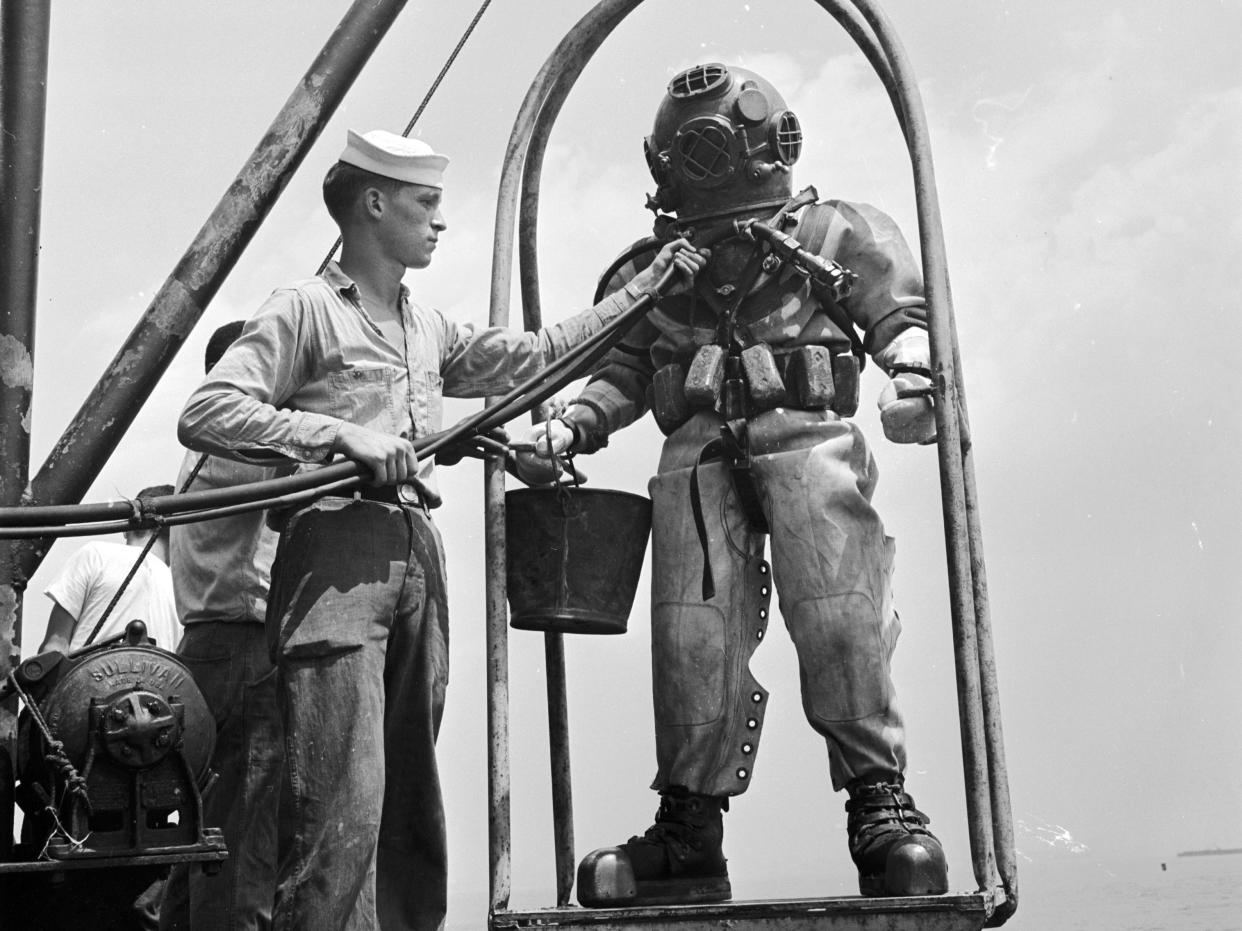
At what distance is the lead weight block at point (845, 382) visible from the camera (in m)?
4.22

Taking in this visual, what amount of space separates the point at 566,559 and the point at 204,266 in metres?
1.26

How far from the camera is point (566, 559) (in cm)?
410

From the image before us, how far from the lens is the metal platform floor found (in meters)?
3.37

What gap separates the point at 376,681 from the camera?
357cm

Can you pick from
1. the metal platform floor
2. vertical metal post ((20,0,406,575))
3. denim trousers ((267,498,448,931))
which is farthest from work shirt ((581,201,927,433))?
the metal platform floor

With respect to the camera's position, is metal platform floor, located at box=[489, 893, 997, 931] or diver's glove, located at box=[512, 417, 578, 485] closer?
metal platform floor, located at box=[489, 893, 997, 931]

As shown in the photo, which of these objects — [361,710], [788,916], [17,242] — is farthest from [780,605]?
[17,242]

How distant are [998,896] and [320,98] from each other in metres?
2.72

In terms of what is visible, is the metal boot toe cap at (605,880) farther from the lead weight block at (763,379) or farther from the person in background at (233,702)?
the lead weight block at (763,379)

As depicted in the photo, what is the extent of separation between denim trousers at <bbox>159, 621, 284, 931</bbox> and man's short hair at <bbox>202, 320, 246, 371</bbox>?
0.84 meters

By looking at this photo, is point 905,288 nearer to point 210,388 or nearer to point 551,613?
point 551,613

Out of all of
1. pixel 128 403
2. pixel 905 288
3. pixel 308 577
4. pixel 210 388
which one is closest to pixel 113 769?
pixel 308 577

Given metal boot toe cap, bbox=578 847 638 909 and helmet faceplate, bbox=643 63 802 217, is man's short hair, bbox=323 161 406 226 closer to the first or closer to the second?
helmet faceplate, bbox=643 63 802 217

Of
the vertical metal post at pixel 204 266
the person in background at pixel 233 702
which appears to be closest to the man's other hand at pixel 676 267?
the vertical metal post at pixel 204 266
